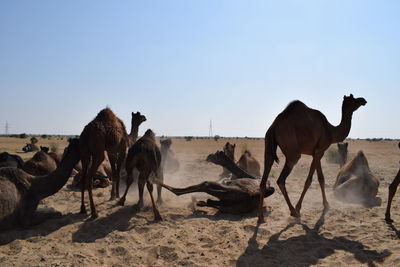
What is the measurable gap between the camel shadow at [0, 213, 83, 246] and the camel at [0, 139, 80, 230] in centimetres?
10

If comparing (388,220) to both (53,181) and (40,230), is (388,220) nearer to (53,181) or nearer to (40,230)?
(40,230)

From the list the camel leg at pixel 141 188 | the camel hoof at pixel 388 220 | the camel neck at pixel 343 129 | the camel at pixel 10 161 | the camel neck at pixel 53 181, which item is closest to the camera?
the camel hoof at pixel 388 220

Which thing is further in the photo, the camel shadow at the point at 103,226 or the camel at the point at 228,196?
the camel at the point at 228,196

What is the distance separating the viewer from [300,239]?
17.7ft

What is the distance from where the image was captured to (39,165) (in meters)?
9.96

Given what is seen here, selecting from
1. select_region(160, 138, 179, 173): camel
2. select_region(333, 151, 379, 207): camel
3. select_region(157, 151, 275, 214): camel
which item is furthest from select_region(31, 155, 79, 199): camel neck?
select_region(160, 138, 179, 173): camel

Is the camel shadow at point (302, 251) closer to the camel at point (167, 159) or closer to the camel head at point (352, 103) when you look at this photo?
the camel head at point (352, 103)

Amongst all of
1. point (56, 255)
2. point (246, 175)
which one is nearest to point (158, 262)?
point (56, 255)

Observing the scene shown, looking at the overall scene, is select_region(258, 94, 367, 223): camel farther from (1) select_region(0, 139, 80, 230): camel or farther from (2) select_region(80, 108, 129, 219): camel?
(1) select_region(0, 139, 80, 230): camel

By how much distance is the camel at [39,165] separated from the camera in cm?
980

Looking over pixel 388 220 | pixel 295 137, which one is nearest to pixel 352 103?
pixel 295 137

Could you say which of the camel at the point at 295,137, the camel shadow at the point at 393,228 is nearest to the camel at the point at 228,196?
the camel at the point at 295,137

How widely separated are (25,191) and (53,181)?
1.82 ft

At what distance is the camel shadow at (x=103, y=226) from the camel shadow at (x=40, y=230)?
40cm
